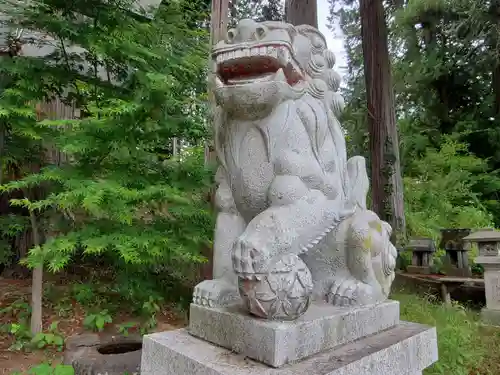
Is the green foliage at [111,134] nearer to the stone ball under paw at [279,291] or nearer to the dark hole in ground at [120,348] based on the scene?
the dark hole in ground at [120,348]

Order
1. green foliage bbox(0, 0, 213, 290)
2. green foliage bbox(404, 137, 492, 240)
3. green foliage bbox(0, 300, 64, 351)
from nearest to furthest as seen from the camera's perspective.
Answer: green foliage bbox(0, 0, 213, 290) < green foliage bbox(0, 300, 64, 351) < green foliage bbox(404, 137, 492, 240)

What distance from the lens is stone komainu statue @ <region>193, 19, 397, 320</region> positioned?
4.62ft

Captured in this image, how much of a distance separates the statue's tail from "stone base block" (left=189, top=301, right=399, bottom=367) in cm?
50

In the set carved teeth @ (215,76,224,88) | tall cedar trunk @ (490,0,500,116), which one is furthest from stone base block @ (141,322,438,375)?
tall cedar trunk @ (490,0,500,116)

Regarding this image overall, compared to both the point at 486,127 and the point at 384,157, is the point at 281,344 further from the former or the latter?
the point at 486,127

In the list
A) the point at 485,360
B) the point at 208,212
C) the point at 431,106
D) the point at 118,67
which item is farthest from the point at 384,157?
the point at 431,106

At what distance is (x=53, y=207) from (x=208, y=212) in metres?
1.39

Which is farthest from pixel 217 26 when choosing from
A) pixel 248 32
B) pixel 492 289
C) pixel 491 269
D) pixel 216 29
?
pixel 492 289

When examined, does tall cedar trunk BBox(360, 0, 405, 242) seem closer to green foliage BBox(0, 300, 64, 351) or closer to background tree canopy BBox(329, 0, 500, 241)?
background tree canopy BBox(329, 0, 500, 241)

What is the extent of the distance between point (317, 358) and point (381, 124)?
5.47 metres

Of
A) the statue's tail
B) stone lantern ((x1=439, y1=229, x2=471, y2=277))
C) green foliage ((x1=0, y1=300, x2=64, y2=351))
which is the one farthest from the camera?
stone lantern ((x1=439, y1=229, x2=471, y2=277))

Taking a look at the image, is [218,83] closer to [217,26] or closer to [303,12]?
[217,26]

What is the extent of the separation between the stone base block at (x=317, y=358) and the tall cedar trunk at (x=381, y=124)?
4.62m

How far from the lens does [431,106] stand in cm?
1141
